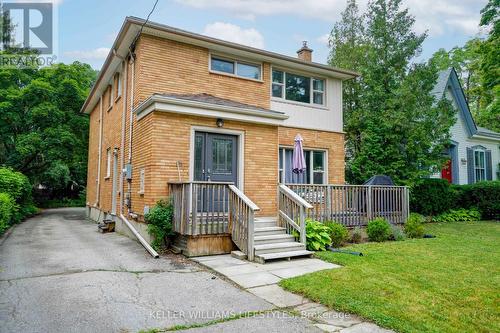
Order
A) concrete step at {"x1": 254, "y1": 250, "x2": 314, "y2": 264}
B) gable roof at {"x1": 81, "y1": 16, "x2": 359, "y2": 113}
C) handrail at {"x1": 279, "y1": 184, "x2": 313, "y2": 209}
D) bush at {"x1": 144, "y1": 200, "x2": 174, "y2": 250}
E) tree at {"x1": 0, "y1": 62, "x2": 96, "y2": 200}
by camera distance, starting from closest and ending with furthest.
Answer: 1. concrete step at {"x1": 254, "y1": 250, "x2": 314, "y2": 264}
2. bush at {"x1": 144, "y1": 200, "x2": 174, "y2": 250}
3. handrail at {"x1": 279, "y1": 184, "x2": 313, "y2": 209}
4. gable roof at {"x1": 81, "y1": 16, "x2": 359, "y2": 113}
5. tree at {"x1": 0, "y1": 62, "x2": 96, "y2": 200}

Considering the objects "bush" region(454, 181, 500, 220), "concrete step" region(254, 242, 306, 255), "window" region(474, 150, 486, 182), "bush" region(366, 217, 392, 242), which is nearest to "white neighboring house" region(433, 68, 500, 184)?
"window" region(474, 150, 486, 182)

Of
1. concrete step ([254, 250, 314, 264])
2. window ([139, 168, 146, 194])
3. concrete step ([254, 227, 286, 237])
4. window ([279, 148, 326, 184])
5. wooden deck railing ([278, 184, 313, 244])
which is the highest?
window ([279, 148, 326, 184])

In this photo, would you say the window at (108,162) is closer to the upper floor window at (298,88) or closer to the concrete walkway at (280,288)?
the upper floor window at (298,88)

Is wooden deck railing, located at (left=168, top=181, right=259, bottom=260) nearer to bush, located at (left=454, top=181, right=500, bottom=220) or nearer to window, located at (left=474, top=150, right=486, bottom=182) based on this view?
bush, located at (left=454, top=181, right=500, bottom=220)

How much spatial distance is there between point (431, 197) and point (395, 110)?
4.58 metres

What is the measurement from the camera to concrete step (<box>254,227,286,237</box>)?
788 centimetres

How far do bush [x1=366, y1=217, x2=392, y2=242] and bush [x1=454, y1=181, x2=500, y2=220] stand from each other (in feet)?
29.8

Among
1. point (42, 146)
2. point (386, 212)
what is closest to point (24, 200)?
point (42, 146)

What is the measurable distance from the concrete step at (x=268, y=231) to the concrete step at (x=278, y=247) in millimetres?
485

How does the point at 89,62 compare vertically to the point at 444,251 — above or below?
above

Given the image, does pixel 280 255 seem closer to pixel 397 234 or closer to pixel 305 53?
pixel 397 234

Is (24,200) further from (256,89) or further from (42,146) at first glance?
(256,89)

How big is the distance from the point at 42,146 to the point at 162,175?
55.3 ft

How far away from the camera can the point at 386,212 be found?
34.6ft
